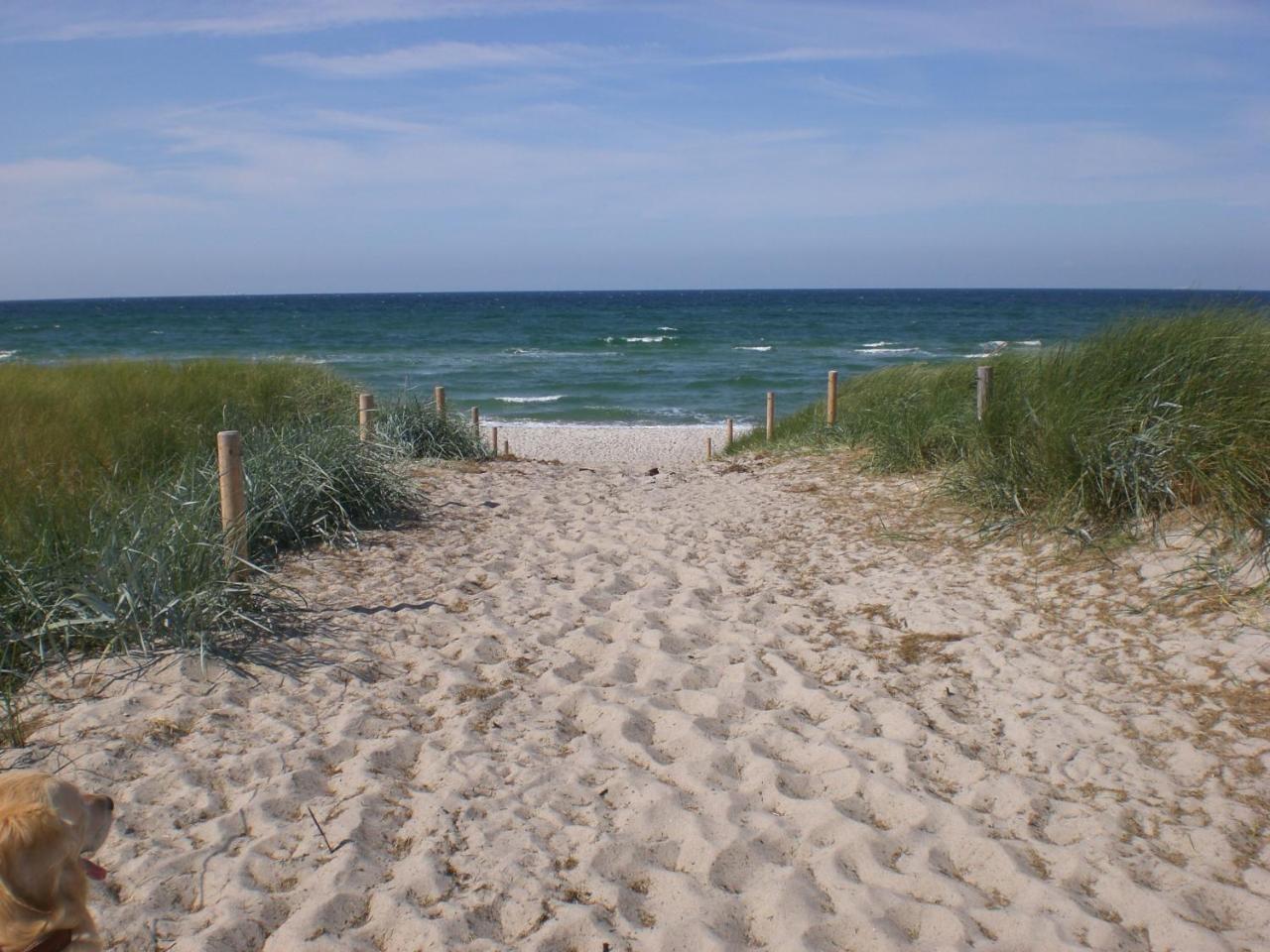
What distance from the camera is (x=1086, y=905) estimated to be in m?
3.09

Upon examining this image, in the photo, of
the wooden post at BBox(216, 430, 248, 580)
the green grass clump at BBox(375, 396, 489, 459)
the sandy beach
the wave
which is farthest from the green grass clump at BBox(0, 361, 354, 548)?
the wave

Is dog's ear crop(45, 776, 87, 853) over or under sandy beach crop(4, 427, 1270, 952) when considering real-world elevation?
over

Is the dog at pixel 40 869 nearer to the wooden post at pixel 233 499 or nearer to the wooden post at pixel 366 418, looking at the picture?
the wooden post at pixel 233 499

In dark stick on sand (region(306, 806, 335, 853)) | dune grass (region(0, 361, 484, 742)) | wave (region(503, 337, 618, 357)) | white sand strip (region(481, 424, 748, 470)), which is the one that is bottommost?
white sand strip (region(481, 424, 748, 470))

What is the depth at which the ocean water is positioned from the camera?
84.7 feet

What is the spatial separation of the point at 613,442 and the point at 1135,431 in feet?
44.6

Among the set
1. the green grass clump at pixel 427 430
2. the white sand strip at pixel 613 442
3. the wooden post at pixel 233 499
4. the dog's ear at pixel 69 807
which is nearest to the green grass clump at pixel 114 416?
the green grass clump at pixel 427 430

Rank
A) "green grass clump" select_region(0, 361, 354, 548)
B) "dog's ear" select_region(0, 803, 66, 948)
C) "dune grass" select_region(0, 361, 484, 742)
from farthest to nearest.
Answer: "green grass clump" select_region(0, 361, 354, 548) < "dune grass" select_region(0, 361, 484, 742) < "dog's ear" select_region(0, 803, 66, 948)

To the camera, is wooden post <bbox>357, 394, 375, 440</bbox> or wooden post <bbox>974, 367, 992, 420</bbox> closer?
wooden post <bbox>974, 367, 992, 420</bbox>

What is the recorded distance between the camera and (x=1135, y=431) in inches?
249

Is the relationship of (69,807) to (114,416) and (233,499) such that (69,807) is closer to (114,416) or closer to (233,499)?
(233,499)

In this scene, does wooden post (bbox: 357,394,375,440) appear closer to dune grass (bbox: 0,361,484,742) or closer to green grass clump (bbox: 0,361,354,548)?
dune grass (bbox: 0,361,484,742)

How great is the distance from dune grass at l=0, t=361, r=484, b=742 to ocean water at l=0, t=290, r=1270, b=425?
2.36 meters

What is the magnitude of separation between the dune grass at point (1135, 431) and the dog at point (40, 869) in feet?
18.1
